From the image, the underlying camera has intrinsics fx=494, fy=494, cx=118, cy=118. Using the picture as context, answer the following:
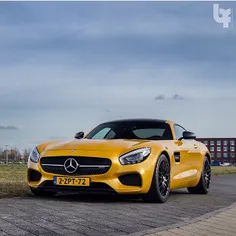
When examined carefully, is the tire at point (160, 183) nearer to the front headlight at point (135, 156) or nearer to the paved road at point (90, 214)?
the paved road at point (90, 214)

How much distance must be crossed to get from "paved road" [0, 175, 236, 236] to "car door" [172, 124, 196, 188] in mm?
567

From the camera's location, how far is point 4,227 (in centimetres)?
484

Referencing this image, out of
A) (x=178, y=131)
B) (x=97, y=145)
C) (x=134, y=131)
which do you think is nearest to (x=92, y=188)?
(x=97, y=145)

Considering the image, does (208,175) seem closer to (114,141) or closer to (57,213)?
(114,141)

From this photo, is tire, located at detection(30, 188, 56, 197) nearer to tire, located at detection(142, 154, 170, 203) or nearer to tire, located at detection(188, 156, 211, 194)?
tire, located at detection(142, 154, 170, 203)

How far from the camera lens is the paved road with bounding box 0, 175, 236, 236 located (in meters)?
4.94

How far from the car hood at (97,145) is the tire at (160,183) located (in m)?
0.43

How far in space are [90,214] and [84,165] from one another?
4.97 feet

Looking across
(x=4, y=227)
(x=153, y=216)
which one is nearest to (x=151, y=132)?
(x=153, y=216)

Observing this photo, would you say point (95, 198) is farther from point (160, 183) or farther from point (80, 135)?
point (80, 135)

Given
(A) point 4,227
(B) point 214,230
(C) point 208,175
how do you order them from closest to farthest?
(A) point 4,227 → (B) point 214,230 → (C) point 208,175

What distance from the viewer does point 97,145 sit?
771 cm

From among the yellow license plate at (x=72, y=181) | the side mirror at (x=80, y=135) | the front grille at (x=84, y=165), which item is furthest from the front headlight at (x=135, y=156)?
the side mirror at (x=80, y=135)

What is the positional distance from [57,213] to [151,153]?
7.22 feet
